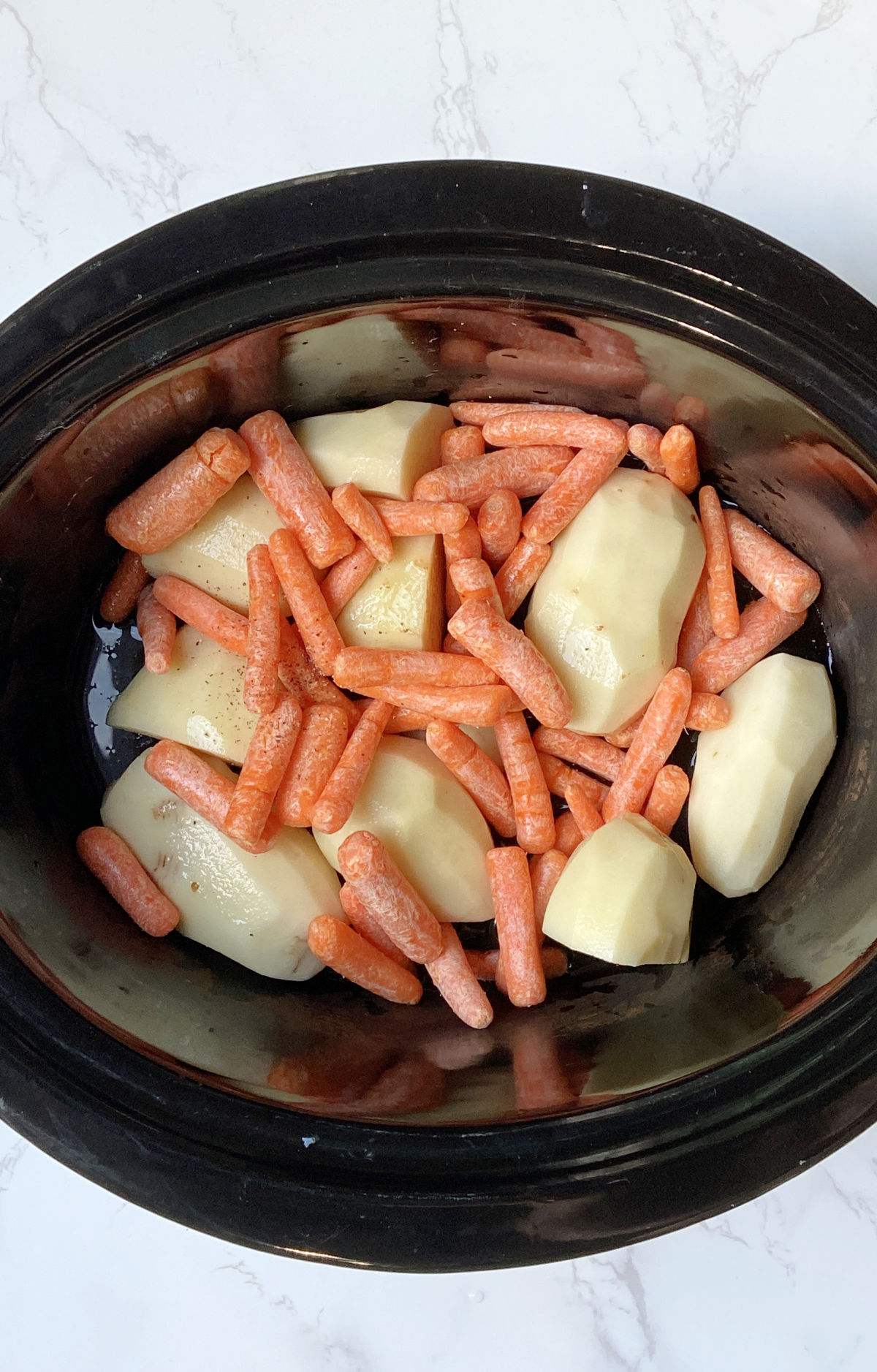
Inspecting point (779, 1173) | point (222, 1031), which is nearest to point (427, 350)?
point (222, 1031)

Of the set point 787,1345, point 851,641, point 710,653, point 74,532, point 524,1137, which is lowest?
point 787,1345

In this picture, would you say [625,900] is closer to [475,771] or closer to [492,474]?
[475,771]

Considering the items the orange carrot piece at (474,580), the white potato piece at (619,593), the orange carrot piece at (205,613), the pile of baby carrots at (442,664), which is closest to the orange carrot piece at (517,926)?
the pile of baby carrots at (442,664)

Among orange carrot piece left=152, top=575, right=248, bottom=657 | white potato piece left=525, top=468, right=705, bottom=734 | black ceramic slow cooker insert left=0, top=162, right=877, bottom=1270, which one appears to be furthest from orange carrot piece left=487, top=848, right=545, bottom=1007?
orange carrot piece left=152, top=575, right=248, bottom=657

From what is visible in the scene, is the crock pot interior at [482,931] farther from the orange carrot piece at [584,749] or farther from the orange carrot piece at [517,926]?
the orange carrot piece at [584,749]

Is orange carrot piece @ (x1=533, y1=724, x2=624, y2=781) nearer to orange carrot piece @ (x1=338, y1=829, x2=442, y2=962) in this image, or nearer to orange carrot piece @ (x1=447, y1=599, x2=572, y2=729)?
orange carrot piece @ (x1=447, y1=599, x2=572, y2=729)

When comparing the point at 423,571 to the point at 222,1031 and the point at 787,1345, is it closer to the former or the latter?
the point at 222,1031
